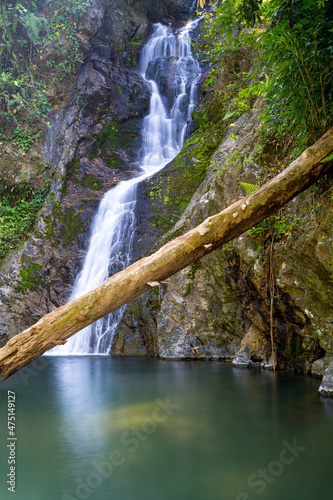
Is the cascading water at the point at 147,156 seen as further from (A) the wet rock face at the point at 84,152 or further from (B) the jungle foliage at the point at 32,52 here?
(B) the jungle foliage at the point at 32,52

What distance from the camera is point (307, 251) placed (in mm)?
5016

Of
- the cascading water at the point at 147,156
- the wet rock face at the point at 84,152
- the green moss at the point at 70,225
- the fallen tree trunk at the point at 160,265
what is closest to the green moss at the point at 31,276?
the wet rock face at the point at 84,152

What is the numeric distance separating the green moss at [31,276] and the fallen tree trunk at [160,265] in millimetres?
10432

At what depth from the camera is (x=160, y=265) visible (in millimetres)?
2795

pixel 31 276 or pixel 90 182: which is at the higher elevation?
pixel 90 182

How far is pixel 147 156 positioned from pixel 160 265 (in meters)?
13.9

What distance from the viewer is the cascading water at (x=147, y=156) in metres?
11.0

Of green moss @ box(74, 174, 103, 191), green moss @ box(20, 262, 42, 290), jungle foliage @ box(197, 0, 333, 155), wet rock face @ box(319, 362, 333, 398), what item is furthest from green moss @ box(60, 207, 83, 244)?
jungle foliage @ box(197, 0, 333, 155)

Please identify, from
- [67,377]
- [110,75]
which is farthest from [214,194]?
[110,75]

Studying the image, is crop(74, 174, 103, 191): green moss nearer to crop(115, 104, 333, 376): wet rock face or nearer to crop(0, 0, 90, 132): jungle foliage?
crop(0, 0, 90, 132): jungle foliage

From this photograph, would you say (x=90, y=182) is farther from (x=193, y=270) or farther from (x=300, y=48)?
(x=300, y=48)

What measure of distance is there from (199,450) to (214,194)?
575 cm

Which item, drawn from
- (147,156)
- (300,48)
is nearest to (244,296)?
(300,48)

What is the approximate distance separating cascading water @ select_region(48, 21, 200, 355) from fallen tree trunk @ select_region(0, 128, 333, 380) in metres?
8.18
